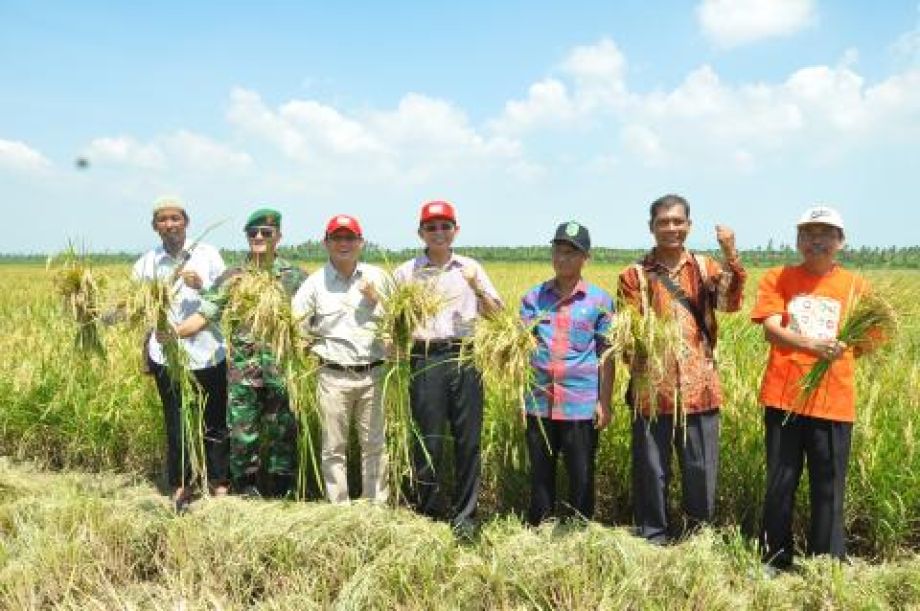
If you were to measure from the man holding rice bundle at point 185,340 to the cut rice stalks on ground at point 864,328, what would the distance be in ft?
10.8

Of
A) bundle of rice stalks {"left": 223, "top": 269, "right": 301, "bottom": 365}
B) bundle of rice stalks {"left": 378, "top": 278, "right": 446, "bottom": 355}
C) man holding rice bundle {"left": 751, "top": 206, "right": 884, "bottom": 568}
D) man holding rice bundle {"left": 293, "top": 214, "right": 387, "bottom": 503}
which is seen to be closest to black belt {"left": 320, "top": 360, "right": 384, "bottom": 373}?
man holding rice bundle {"left": 293, "top": 214, "right": 387, "bottom": 503}

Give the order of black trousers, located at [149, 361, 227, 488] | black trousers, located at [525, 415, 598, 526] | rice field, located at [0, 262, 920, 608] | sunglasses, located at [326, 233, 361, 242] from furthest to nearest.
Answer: black trousers, located at [149, 361, 227, 488] → sunglasses, located at [326, 233, 361, 242] → black trousers, located at [525, 415, 598, 526] → rice field, located at [0, 262, 920, 608]

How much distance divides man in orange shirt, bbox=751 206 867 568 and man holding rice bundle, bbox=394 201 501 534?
4.64 feet

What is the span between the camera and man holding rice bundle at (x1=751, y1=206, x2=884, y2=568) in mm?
3074

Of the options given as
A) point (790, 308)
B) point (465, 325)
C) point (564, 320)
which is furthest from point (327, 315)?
point (790, 308)

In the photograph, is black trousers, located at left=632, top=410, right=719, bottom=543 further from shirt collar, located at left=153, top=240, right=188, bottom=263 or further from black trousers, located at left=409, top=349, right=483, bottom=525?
shirt collar, located at left=153, top=240, right=188, bottom=263

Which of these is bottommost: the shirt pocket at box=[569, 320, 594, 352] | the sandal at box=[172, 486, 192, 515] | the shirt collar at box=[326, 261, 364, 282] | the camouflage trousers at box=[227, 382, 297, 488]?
the sandal at box=[172, 486, 192, 515]

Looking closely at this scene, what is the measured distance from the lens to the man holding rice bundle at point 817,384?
3074 mm

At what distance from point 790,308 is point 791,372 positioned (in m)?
0.31

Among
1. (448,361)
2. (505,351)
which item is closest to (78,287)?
(448,361)

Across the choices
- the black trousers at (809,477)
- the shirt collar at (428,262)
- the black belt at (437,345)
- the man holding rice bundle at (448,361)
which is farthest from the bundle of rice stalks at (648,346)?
the shirt collar at (428,262)

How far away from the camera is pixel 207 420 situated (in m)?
4.30

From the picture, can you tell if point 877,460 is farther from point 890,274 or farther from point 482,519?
point 482,519

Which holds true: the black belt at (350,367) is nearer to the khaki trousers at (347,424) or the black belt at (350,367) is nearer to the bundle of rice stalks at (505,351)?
the khaki trousers at (347,424)
